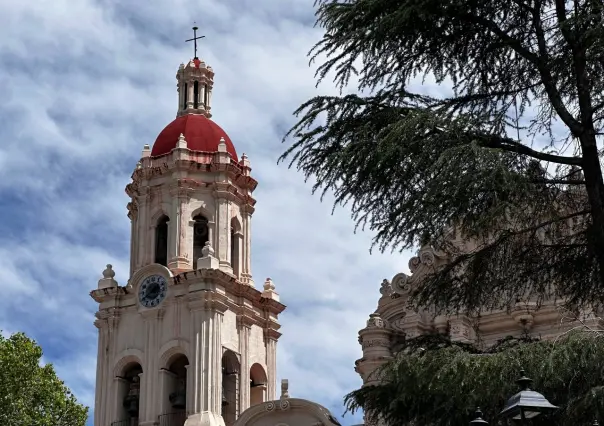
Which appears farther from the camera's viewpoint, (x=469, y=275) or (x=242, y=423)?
(x=242, y=423)

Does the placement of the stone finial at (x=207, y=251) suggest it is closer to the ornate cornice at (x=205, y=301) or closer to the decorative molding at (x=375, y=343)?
the ornate cornice at (x=205, y=301)

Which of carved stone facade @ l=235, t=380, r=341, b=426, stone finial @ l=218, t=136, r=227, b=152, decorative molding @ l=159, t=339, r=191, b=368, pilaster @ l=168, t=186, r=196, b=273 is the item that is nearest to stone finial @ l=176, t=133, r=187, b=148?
stone finial @ l=218, t=136, r=227, b=152

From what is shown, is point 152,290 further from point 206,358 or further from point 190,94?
point 190,94

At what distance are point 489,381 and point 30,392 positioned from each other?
76.9ft

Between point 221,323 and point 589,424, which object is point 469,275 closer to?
point 589,424

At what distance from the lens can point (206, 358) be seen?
3566 cm

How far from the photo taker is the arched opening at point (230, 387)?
1452 inches

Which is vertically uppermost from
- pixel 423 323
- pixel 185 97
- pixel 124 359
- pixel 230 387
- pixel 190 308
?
pixel 185 97

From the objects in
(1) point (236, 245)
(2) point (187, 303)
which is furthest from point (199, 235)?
(2) point (187, 303)

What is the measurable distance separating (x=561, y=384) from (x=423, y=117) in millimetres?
3792

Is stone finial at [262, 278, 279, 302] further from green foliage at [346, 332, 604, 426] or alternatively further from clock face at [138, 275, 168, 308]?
green foliage at [346, 332, 604, 426]

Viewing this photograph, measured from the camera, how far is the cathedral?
35.8 meters

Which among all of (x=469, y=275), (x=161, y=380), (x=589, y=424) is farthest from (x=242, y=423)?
(x=589, y=424)

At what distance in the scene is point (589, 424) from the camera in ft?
43.2
